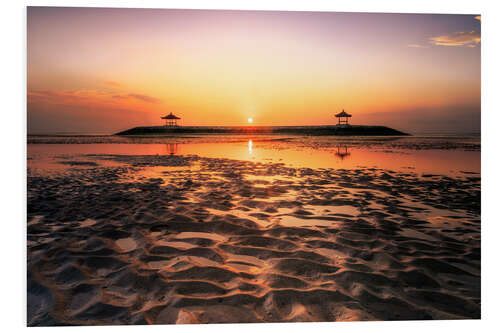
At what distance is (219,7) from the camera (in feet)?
15.8

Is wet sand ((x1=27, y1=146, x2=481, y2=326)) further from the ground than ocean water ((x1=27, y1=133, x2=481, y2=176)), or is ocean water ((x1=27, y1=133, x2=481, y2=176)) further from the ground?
ocean water ((x1=27, y1=133, x2=481, y2=176))

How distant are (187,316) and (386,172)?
7255 mm

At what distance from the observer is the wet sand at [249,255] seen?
90.6 inches

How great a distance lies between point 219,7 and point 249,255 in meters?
4.27

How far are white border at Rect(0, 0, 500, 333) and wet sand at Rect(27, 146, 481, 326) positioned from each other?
127 millimetres

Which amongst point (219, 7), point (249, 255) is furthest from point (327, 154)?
point (249, 255)

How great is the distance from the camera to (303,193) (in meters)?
5.47

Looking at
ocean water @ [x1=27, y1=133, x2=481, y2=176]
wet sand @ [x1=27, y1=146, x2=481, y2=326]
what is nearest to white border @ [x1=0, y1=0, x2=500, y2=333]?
wet sand @ [x1=27, y1=146, x2=481, y2=326]

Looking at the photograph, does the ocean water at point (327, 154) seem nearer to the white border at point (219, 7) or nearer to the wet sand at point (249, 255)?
the white border at point (219, 7)

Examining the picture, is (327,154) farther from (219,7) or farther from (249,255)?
(249,255)

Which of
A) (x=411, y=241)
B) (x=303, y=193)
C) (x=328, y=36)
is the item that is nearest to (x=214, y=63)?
(x=328, y=36)

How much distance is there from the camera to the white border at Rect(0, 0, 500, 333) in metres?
2.39

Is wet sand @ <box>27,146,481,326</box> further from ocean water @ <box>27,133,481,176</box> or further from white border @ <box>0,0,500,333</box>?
ocean water @ <box>27,133,481,176</box>
